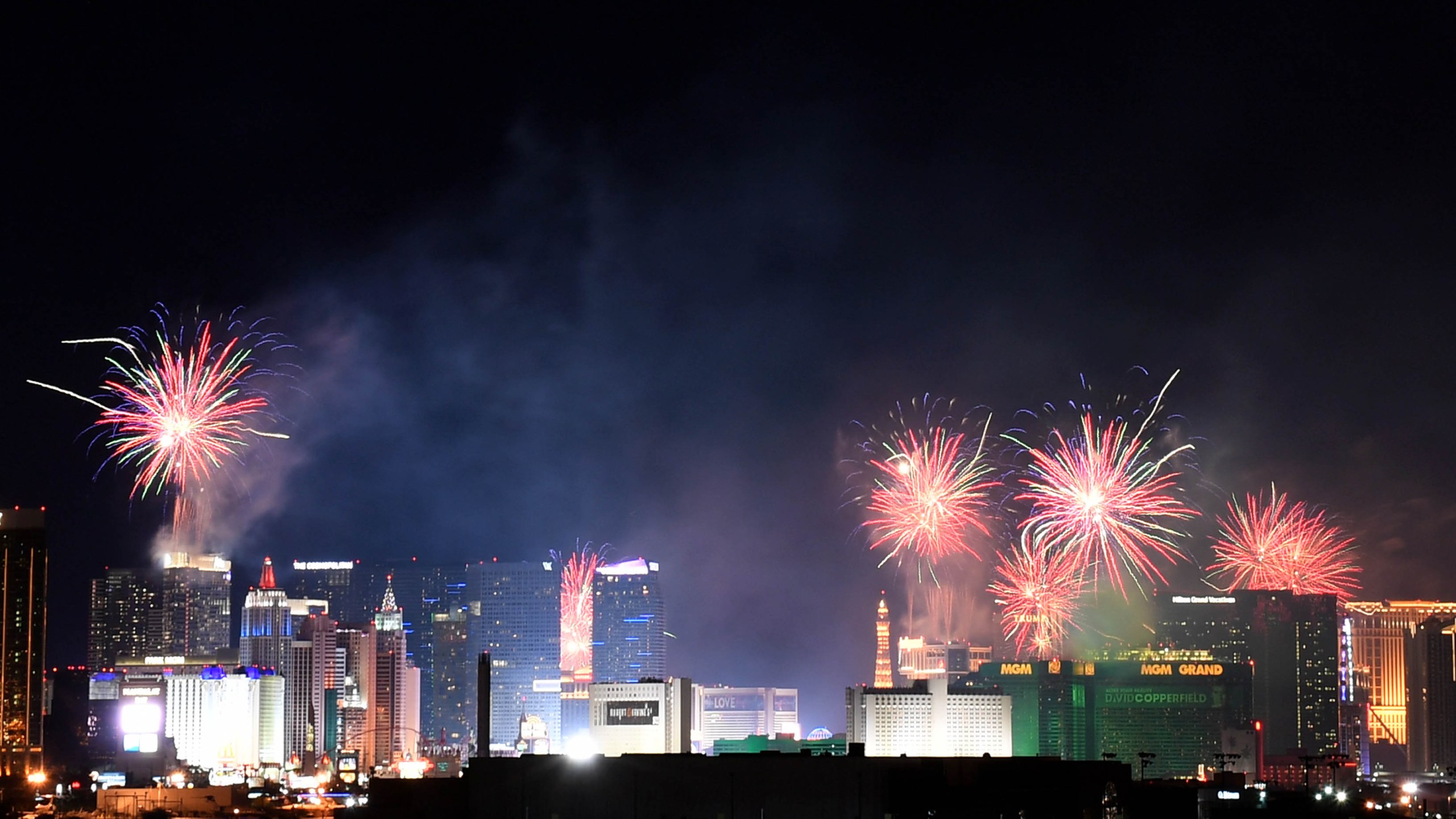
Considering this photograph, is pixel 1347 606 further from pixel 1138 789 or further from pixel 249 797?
pixel 1138 789

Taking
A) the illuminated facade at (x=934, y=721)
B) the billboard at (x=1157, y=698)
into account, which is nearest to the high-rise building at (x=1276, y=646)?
the billboard at (x=1157, y=698)

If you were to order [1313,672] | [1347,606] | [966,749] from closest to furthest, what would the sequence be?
[966,749] → [1313,672] → [1347,606]

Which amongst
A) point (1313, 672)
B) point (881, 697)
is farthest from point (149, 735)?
point (1313, 672)

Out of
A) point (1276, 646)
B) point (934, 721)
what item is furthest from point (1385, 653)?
point (934, 721)

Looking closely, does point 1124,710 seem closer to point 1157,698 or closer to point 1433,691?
point 1157,698

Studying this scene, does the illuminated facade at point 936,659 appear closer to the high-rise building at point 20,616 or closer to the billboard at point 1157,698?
the billboard at point 1157,698

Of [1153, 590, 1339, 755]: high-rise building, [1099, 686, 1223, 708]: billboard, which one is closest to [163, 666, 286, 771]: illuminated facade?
[1099, 686, 1223, 708]: billboard
